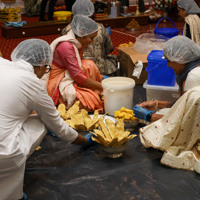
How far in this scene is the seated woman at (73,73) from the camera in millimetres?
3057

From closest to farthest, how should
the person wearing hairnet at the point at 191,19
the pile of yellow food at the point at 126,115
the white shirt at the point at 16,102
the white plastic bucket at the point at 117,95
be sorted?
the white shirt at the point at 16,102 → the pile of yellow food at the point at 126,115 → the white plastic bucket at the point at 117,95 → the person wearing hairnet at the point at 191,19

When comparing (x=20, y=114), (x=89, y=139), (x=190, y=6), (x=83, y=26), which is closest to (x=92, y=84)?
(x=83, y=26)

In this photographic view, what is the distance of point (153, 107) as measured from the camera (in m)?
2.73

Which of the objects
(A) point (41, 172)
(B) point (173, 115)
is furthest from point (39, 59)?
(B) point (173, 115)

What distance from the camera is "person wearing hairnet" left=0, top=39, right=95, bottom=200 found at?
1828 millimetres

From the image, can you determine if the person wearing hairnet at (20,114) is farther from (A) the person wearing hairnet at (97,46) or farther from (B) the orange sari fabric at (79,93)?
(A) the person wearing hairnet at (97,46)

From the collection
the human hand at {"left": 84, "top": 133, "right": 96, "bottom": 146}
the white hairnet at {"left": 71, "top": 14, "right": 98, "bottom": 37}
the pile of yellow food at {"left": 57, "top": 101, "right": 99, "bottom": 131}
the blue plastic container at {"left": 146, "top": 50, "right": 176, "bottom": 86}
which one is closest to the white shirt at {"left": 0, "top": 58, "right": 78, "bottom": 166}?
the human hand at {"left": 84, "top": 133, "right": 96, "bottom": 146}

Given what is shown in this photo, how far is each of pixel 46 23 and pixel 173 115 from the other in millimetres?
5057

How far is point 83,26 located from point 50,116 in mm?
1326

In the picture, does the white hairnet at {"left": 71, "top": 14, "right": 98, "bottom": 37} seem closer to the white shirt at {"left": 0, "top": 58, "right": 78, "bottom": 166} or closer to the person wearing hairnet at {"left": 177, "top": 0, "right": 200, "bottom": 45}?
the white shirt at {"left": 0, "top": 58, "right": 78, "bottom": 166}

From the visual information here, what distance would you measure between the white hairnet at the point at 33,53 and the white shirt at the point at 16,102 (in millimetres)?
83

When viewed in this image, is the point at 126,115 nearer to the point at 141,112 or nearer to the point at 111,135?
the point at 141,112

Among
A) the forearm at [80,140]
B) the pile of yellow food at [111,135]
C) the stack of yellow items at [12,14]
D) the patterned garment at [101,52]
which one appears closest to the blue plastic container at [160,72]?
the pile of yellow food at [111,135]

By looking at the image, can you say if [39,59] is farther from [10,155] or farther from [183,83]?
[183,83]
